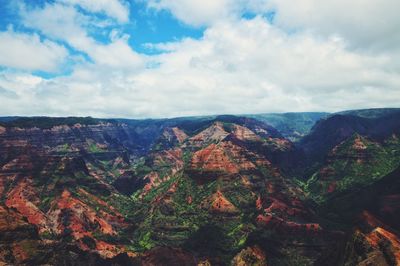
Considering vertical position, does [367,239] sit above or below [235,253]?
above

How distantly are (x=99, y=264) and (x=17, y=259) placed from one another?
44.1 meters

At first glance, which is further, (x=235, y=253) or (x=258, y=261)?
(x=235, y=253)

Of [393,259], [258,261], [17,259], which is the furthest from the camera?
[258,261]

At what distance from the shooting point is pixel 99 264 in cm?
19850

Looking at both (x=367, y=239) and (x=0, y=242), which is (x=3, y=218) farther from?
(x=367, y=239)

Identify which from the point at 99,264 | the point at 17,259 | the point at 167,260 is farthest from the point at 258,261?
the point at 17,259

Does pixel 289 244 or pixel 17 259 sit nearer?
pixel 17 259

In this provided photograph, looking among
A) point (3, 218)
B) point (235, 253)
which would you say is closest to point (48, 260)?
point (3, 218)

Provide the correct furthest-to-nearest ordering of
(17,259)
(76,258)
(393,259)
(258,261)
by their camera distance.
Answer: (76,258), (258,261), (17,259), (393,259)

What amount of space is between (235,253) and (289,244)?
82.6 feet

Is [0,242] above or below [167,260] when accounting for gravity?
above

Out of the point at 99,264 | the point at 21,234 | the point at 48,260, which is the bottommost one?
the point at 99,264

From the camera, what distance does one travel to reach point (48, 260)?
170 m

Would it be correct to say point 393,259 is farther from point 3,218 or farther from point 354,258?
point 3,218
